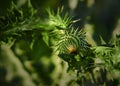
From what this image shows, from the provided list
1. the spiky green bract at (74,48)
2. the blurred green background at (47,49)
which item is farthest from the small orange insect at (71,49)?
the blurred green background at (47,49)

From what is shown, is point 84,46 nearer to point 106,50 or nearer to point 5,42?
point 106,50

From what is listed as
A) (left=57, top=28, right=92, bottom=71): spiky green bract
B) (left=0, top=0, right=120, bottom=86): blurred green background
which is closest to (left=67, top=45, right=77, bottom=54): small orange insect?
(left=57, top=28, right=92, bottom=71): spiky green bract

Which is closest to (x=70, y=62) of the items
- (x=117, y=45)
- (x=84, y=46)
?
(x=84, y=46)

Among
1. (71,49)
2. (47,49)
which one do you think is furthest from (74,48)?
(47,49)

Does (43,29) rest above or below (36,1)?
below

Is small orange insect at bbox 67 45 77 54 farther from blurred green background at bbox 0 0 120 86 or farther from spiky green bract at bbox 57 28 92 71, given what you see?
blurred green background at bbox 0 0 120 86

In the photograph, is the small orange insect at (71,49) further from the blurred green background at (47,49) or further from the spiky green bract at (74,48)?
the blurred green background at (47,49)

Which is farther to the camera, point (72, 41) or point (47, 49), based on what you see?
point (47, 49)

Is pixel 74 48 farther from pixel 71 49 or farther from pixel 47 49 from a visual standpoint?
pixel 47 49
